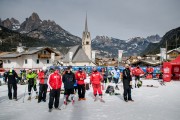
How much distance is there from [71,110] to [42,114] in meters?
1.34

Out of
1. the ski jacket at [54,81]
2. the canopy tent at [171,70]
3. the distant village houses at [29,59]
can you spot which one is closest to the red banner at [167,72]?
the canopy tent at [171,70]

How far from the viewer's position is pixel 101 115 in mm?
8305

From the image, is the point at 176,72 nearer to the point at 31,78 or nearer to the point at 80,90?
the point at 80,90

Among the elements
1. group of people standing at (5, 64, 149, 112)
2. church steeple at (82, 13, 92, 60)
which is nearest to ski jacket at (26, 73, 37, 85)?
group of people standing at (5, 64, 149, 112)

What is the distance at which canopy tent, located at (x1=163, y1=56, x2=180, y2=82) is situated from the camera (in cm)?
2525

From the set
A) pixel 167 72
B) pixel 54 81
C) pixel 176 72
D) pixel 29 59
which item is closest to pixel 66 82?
pixel 54 81

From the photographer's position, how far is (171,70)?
2767cm

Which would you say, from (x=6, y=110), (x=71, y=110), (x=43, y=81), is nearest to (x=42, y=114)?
(x=71, y=110)

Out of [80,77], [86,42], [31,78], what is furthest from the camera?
[86,42]

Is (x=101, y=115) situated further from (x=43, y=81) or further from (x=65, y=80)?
(x=43, y=81)

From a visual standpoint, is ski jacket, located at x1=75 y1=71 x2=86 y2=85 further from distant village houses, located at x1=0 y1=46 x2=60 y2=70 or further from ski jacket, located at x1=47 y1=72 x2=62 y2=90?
distant village houses, located at x1=0 y1=46 x2=60 y2=70

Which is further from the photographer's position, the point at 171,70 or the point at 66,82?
the point at 171,70

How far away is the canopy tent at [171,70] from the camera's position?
2525 centimetres

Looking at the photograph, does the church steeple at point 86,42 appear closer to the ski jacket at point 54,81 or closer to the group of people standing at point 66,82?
the group of people standing at point 66,82
